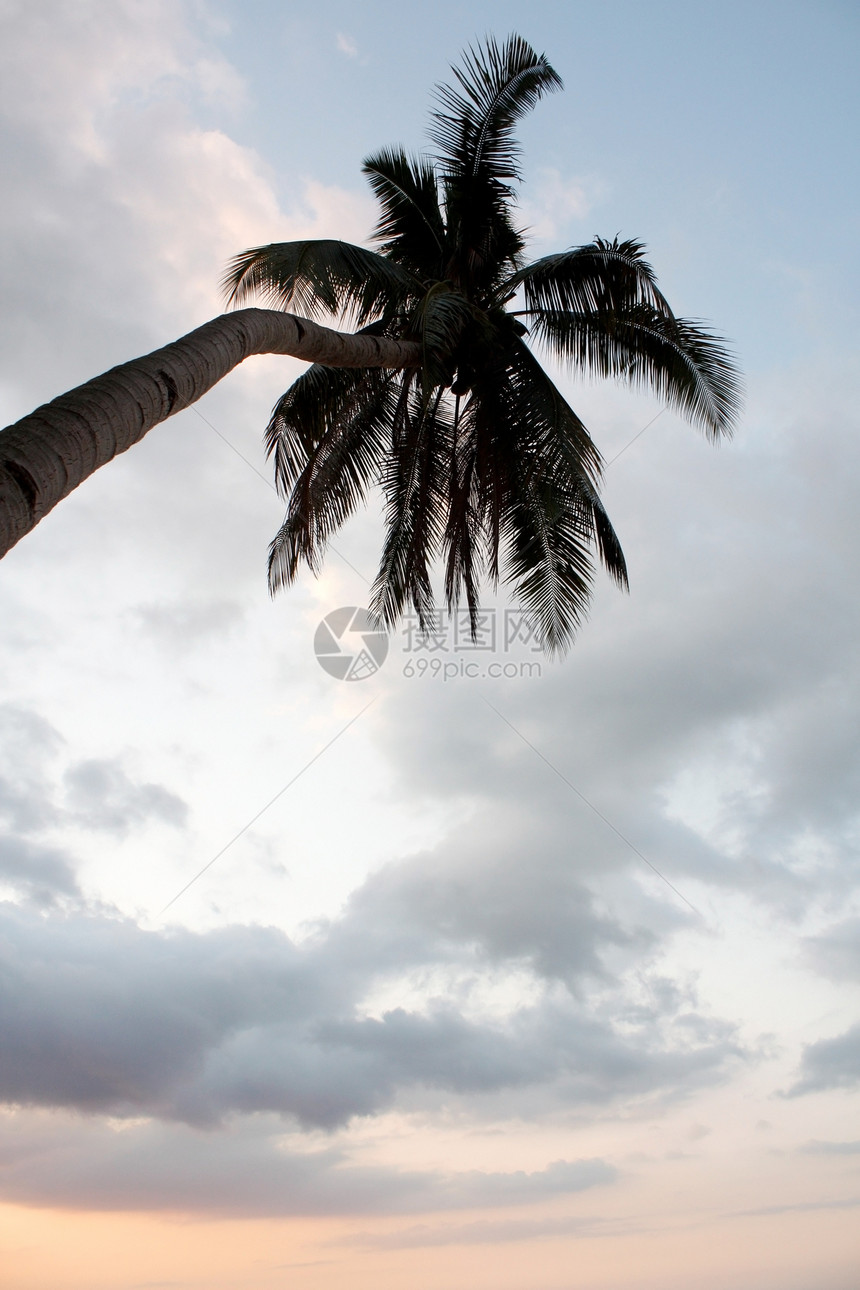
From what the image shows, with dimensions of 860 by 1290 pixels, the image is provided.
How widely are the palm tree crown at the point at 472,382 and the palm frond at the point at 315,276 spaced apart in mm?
19

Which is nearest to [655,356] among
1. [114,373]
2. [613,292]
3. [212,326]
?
[613,292]

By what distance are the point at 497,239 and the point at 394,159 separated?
1.49 m

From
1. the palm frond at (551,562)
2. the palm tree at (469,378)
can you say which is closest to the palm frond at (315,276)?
the palm tree at (469,378)

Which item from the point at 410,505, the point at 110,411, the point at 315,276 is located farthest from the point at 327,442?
the point at 110,411

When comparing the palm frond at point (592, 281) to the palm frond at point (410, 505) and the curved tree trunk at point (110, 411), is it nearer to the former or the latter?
the palm frond at point (410, 505)

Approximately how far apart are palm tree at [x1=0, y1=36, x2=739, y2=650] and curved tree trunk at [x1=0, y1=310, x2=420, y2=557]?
2012mm

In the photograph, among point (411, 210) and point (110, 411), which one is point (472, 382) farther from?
point (110, 411)

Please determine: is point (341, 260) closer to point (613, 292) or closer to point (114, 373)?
point (613, 292)

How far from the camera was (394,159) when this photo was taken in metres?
9.77

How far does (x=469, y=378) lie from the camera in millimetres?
8984

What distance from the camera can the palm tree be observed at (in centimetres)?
814

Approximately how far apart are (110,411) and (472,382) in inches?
226

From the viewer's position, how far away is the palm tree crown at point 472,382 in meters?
8.23

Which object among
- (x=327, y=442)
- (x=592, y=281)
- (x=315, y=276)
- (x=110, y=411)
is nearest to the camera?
(x=110, y=411)
